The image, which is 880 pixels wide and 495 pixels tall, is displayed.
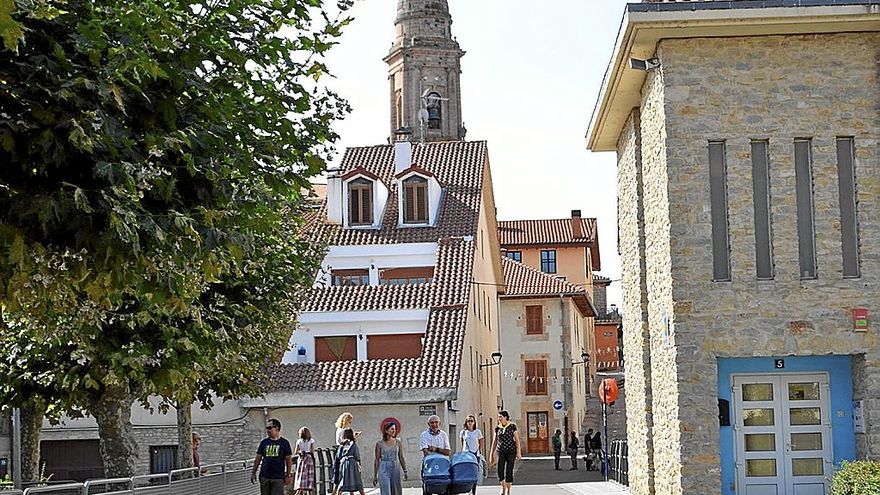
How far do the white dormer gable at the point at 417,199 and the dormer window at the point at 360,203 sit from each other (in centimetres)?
107

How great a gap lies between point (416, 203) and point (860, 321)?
30289 millimetres

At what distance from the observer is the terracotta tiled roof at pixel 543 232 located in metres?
85.6

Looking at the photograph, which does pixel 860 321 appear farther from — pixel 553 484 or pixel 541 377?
pixel 541 377

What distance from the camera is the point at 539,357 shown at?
6919cm

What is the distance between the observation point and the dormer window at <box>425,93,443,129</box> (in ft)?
339

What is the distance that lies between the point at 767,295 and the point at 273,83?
37.9 feet


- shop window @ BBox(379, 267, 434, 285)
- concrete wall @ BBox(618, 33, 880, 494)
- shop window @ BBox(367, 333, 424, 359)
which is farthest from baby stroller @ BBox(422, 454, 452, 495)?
shop window @ BBox(379, 267, 434, 285)

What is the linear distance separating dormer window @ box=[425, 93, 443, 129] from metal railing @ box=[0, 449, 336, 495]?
235 ft

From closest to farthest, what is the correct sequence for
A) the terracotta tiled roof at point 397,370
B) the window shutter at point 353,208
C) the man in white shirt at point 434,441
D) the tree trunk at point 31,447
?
the man in white shirt at point 434,441 < the tree trunk at point 31,447 < the terracotta tiled roof at point 397,370 < the window shutter at point 353,208

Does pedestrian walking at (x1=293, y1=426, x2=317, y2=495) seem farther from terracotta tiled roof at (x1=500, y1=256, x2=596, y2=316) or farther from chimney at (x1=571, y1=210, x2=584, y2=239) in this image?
chimney at (x1=571, y1=210, x2=584, y2=239)

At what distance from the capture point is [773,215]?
21.6 meters

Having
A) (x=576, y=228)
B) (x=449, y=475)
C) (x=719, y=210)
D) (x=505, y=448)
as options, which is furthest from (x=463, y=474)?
(x=576, y=228)

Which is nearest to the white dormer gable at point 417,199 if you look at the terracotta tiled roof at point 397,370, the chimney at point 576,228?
the terracotta tiled roof at point 397,370

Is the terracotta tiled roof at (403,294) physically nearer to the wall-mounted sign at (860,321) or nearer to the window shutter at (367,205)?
the window shutter at (367,205)
